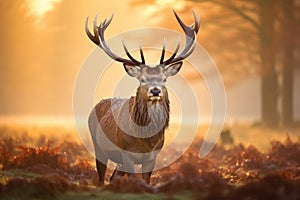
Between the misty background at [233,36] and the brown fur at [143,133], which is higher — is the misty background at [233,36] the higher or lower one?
the higher one

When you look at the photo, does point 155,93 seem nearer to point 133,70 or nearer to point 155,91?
point 155,91

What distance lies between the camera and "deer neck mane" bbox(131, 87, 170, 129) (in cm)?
834

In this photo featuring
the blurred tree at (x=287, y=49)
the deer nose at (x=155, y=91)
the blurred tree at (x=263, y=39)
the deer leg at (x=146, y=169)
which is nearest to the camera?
the deer nose at (x=155, y=91)

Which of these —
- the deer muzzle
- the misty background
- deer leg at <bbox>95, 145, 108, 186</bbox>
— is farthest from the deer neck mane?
the misty background

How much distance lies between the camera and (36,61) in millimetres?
40281

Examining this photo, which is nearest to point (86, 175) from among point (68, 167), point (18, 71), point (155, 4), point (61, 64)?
point (68, 167)

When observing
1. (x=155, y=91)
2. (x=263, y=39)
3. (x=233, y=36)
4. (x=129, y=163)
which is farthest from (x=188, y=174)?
(x=233, y=36)

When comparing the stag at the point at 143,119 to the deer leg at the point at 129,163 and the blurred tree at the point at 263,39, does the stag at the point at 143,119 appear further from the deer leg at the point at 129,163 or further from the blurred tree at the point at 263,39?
the blurred tree at the point at 263,39

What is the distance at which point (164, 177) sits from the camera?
31.6 ft

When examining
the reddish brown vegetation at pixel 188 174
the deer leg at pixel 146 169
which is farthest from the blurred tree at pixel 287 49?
the deer leg at pixel 146 169

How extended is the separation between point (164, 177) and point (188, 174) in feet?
2.64

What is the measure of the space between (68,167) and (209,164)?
2.98m

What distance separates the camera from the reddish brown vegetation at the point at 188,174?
22.5 feet

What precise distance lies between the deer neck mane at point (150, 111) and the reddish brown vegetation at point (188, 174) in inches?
33.7
